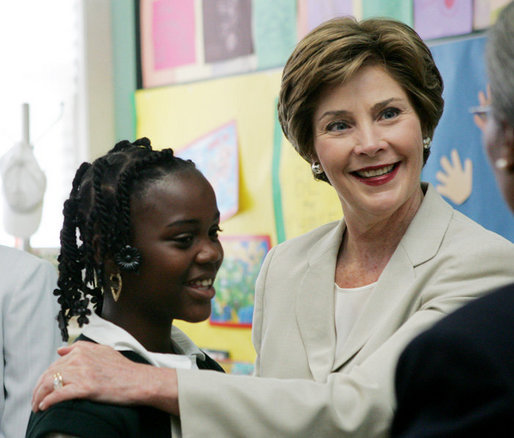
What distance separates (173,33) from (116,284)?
225 centimetres

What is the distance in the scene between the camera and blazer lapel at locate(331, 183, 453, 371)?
146cm

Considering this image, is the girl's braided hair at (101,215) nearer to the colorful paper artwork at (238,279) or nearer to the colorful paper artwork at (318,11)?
the colorful paper artwork at (318,11)

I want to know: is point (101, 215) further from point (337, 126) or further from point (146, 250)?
point (337, 126)

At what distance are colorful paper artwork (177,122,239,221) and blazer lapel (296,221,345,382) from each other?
128 centimetres

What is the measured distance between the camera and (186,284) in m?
1.28

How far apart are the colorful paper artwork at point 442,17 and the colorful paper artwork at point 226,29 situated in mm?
839

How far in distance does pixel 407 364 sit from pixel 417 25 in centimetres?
189

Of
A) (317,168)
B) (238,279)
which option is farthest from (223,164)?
(317,168)

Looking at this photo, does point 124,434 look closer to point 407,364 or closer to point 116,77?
point 407,364

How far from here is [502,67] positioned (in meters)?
0.72

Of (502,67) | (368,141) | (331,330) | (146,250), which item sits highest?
(502,67)

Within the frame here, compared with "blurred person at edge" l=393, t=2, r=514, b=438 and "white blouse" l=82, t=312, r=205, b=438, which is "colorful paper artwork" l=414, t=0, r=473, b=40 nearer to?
"white blouse" l=82, t=312, r=205, b=438

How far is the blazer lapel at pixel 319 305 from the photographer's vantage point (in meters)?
1.52

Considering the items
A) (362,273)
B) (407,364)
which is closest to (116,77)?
(362,273)
